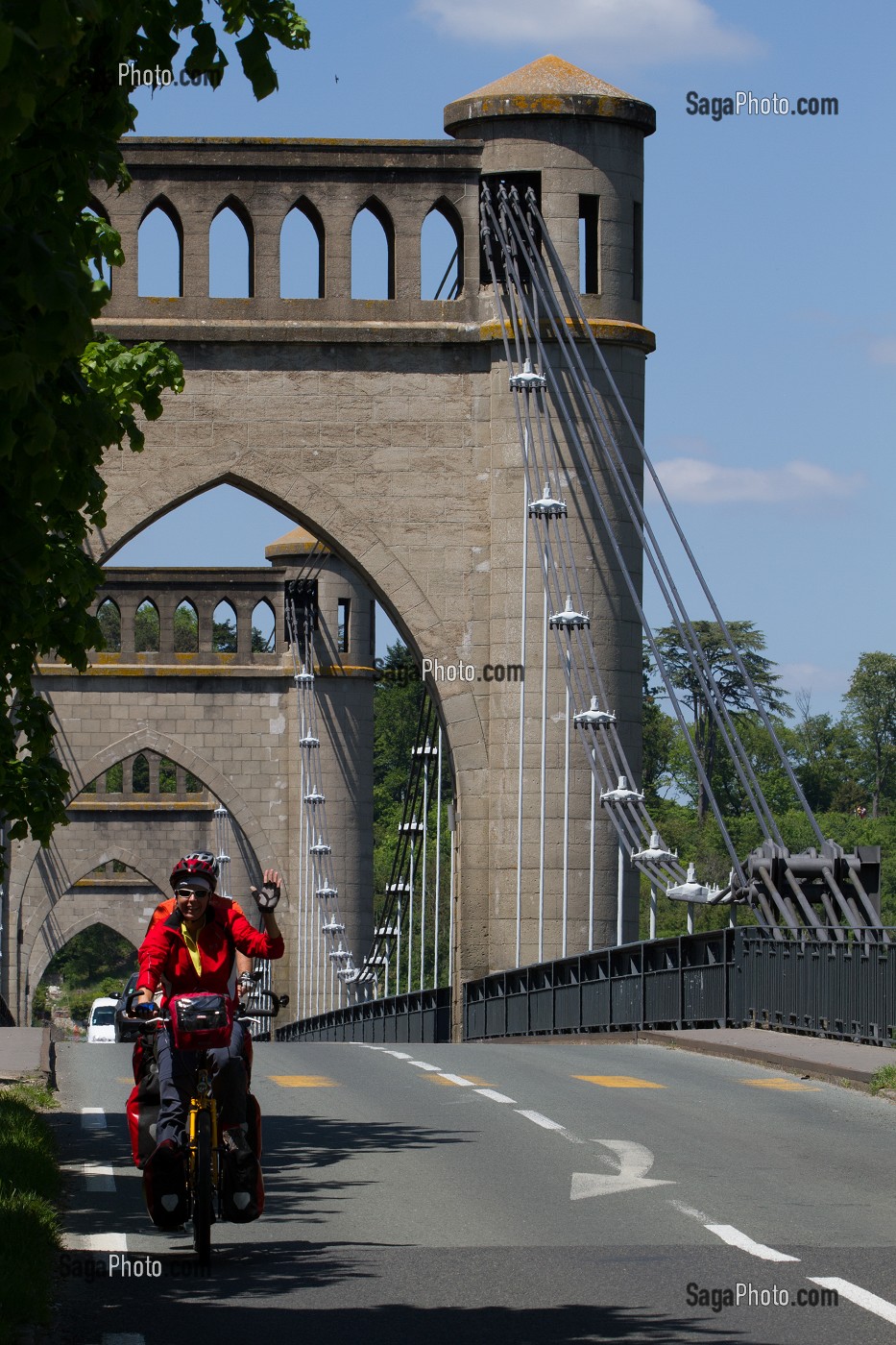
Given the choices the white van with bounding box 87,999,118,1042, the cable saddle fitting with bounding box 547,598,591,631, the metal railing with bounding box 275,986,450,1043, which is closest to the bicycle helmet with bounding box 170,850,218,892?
the cable saddle fitting with bounding box 547,598,591,631

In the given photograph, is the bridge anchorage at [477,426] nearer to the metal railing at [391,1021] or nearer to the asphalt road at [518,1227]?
the metal railing at [391,1021]

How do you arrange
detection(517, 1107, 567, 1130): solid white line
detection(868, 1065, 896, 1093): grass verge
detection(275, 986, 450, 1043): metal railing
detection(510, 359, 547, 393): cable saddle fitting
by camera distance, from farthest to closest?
1. detection(275, 986, 450, 1043): metal railing
2. detection(510, 359, 547, 393): cable saddle fitting
3. detection(868, 1065, 896, 1093): grass verge
4. detection(517, 1107, 567, 1130): solid white line

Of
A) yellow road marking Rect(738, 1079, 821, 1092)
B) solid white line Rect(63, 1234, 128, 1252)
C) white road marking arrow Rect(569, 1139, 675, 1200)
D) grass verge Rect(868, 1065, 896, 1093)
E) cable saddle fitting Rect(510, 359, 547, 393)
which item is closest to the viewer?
solid white line Rect(63, 1234, 128, 1252)

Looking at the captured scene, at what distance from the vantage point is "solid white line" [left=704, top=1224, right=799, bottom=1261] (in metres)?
8.26

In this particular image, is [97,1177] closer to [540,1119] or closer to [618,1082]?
[540,1119]

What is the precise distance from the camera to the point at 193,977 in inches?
332

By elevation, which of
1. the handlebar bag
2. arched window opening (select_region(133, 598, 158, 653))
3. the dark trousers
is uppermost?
arched window opening (select_region(133, 598, 158, 653))

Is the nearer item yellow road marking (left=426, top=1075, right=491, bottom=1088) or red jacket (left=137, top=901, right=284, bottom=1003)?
red jacket (left=137, top=901, right=284, bottom=1003)

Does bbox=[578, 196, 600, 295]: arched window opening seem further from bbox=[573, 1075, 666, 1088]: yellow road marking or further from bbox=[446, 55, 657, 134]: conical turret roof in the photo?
bbox=[573, 1075, 666, 1088]: yellow road marking

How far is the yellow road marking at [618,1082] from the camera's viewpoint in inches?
597

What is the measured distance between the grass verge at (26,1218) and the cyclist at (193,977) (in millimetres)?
477

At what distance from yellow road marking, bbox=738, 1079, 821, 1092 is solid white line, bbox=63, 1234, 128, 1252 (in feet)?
22.9

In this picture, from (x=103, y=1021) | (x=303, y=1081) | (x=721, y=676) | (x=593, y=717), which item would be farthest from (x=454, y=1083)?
(x=721, y=676)

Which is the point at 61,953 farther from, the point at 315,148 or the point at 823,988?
the point at 823,988
